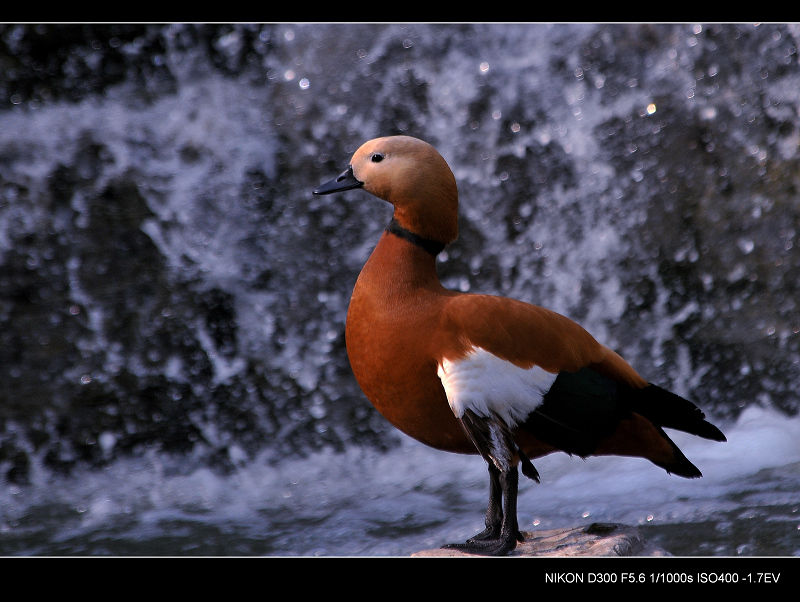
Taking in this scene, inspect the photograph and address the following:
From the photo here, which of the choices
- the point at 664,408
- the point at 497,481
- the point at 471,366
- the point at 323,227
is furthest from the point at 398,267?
the point at 323,227

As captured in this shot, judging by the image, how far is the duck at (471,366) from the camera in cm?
179

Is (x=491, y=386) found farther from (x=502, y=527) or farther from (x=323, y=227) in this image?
(x=323, y=227)

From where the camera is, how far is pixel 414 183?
1883 millimetres

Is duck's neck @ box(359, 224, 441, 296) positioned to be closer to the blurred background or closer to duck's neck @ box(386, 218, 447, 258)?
duck's neck @ box(386, 218, 447, 258)

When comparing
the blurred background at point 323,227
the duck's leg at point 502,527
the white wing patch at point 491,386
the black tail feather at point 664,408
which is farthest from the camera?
the blurred background at point 323,227

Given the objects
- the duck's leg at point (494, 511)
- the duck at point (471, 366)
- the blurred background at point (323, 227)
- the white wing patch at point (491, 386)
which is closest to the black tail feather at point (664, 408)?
the duck at point (471, 366)

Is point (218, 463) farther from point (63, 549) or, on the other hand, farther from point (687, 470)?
point (687, 470)

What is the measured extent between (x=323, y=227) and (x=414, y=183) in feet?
6.80

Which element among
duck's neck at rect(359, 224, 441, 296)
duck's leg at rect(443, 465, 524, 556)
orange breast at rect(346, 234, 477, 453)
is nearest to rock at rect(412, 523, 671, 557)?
duck's leg at rect(443, 465, 524, 556)

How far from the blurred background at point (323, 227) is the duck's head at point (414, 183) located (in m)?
1.74

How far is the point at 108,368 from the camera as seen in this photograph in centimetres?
359

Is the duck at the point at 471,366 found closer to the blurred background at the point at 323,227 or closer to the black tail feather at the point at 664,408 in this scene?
the black tail feather at the point at 664,408

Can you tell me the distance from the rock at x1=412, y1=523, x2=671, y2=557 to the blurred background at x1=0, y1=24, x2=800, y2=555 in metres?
1.29

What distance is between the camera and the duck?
1.79 m
